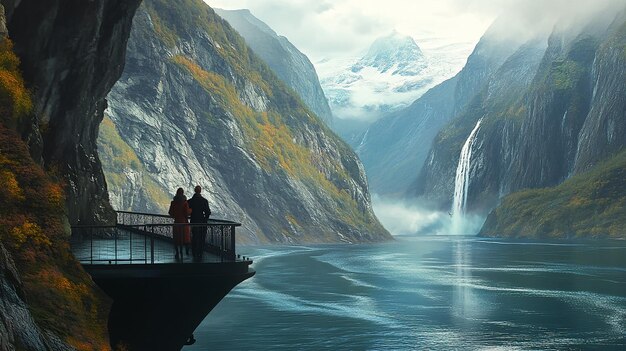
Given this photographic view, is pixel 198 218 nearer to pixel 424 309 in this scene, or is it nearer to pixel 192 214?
pixel 192 214

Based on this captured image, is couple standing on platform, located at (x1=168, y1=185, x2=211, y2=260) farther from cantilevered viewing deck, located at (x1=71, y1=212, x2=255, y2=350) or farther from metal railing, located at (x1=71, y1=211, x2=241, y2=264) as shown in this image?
cantilevered viewing deck, located at (x1=71, y1=212, x2=255, y2=350)

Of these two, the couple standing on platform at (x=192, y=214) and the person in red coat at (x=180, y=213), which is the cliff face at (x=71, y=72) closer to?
the person in red coat at (x=180, y=213)

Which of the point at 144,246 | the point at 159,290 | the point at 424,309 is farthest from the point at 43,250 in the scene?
the point at 424,309

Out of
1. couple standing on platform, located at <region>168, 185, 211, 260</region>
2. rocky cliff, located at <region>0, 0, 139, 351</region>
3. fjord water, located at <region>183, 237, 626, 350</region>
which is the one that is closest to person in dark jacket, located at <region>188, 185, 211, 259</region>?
couple standing on platform, located at <region>168, 185, 211, 260</region>

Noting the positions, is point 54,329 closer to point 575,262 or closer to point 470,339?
point 470,339

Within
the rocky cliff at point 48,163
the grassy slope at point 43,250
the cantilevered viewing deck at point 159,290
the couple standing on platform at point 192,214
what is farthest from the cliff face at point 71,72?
the cantilevered viewing deck at point 159,290
